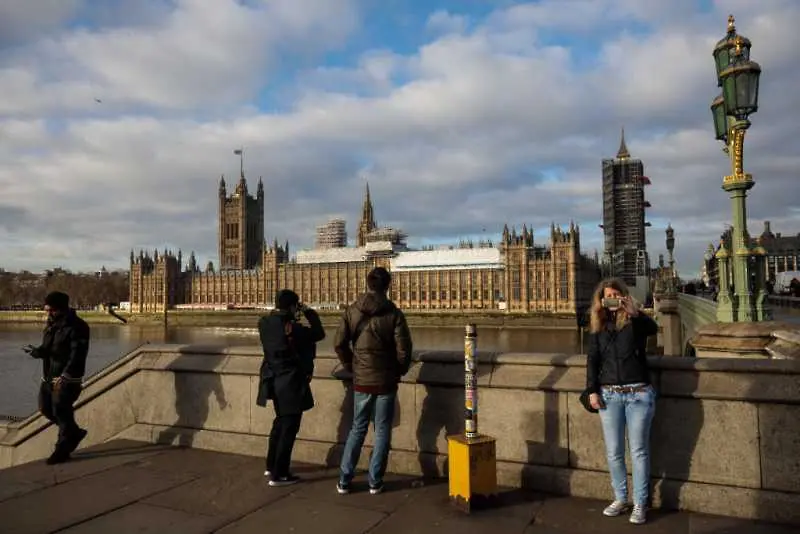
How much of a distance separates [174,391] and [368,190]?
131 metres

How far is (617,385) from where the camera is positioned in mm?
4297

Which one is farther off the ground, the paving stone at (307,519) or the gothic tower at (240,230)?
the gothic tower at (240,230)

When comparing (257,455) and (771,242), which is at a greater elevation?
(771,242)

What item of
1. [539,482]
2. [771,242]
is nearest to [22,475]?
[539,482]

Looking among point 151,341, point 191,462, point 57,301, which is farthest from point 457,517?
point 151,341

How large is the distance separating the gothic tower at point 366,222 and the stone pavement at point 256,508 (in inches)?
4999

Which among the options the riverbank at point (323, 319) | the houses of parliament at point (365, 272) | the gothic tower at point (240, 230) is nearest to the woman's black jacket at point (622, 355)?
the riverbank at point (323, 319)

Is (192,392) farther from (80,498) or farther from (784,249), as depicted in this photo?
(784,249)

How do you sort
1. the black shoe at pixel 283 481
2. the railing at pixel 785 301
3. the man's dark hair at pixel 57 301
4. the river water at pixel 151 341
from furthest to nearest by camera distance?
the railing at pixel 785 301, the river water at pixel 151 341, the man's dark hair at pixel 57 301, the black shoe at pixel 283 481

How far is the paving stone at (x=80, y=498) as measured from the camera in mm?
4371

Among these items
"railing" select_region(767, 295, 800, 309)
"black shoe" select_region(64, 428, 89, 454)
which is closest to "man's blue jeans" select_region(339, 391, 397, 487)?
"black shoe" select_region(64, 428, 89, 454)

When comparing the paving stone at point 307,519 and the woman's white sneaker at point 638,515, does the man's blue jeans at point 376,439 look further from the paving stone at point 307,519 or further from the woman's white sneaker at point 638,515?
the woman's white sneaker at point 638,515

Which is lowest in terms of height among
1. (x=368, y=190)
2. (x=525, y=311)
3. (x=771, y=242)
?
(x=525, y=311)

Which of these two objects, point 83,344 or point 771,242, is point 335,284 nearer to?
point 771,242
